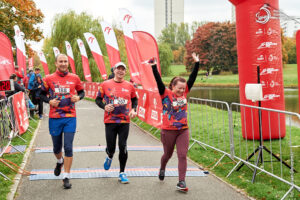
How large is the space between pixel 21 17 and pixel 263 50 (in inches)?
1044

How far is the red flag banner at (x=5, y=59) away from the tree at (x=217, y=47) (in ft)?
193

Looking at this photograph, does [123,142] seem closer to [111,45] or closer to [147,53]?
[147,53]

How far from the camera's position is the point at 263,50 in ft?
29.1

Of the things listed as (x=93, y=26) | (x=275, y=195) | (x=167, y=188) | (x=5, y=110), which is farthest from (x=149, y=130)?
(x=93, y=26)

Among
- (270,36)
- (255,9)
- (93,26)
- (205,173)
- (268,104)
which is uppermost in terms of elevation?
(93,26)

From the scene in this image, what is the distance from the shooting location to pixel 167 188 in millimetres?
5504

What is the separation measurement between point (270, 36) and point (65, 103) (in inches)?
222

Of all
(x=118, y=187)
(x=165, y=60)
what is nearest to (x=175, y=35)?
(x=165, y=60)

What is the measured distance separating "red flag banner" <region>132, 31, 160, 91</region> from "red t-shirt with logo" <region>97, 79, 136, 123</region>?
6.16 metres

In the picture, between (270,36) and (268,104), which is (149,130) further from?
(270,36)

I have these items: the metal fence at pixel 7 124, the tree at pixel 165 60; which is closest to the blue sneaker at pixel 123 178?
the metal fence at pixel 7 124

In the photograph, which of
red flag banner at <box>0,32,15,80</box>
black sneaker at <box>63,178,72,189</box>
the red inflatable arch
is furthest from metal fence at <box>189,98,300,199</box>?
red flag banner at <box>0,32,15,80</box>

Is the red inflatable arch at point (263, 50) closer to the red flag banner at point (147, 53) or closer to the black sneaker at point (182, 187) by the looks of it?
the red flag banner at point (147, 53)

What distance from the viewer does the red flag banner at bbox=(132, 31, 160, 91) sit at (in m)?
11.9
